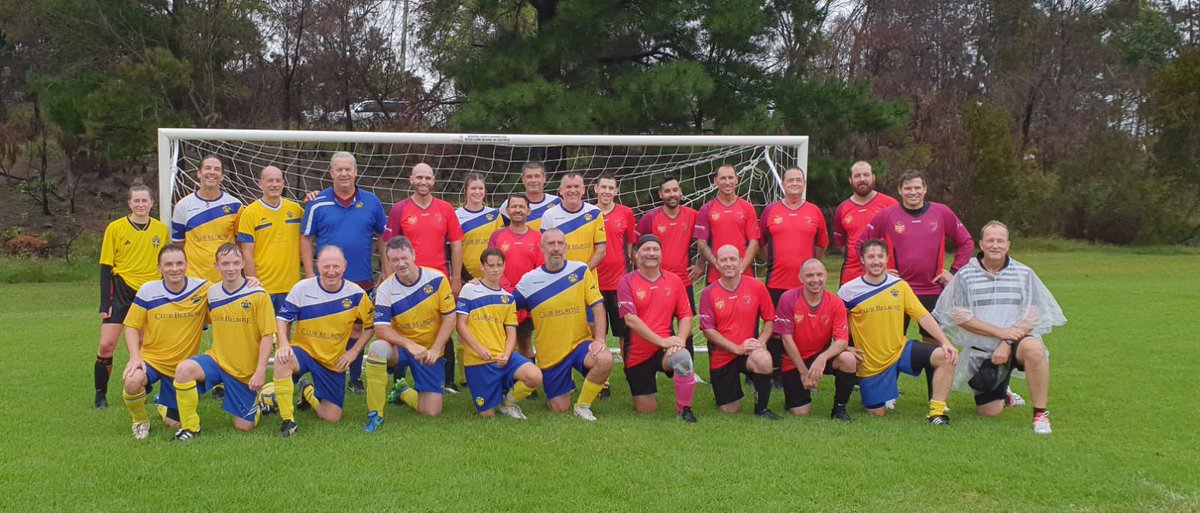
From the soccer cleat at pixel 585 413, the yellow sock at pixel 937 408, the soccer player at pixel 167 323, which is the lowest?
the soccer cleat at pixel 585 413

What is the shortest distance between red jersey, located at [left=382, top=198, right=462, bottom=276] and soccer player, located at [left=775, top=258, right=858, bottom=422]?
94.4 inches

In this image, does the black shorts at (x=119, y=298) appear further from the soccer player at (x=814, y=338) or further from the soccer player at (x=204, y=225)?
the soccer player at (x=814, y=338)

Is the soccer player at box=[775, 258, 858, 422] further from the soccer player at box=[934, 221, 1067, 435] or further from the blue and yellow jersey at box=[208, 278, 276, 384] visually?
the blue and yellow jersey at box=[208, 278, 276, 384]

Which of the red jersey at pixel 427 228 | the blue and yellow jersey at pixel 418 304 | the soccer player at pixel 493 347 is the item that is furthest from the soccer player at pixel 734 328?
the red jersey at pixel 427 228

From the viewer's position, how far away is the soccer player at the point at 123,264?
582cm

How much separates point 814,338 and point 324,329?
302 cm

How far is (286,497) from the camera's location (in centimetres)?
388

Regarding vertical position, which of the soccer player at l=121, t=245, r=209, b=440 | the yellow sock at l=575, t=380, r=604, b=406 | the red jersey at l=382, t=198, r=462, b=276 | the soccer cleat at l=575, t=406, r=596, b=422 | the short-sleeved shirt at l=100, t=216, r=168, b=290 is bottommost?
the soccer cleat at l=575, t=406, r=596, b=422

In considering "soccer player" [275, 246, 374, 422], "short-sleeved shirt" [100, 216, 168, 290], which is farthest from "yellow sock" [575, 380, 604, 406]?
"short-sleeved shirt" [100, 216, 168, 290]

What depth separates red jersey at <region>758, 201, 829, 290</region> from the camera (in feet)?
20.8

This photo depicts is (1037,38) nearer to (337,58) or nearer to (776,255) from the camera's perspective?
(337,58)

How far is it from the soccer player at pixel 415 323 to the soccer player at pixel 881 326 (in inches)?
99.9

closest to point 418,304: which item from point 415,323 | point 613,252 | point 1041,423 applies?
point 415,323

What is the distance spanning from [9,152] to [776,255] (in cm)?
2087
